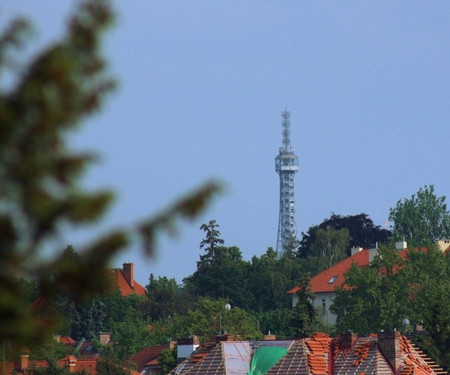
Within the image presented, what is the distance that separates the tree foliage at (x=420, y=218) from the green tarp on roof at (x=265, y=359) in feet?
314

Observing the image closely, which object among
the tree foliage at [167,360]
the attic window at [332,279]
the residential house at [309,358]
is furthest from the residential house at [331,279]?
the residential house at [309,358]

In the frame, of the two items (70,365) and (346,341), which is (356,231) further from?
(346,341)

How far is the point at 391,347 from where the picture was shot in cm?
5481

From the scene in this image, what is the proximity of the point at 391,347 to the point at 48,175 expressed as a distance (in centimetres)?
4608

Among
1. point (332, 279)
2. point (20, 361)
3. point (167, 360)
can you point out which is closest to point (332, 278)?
point (332, 279)

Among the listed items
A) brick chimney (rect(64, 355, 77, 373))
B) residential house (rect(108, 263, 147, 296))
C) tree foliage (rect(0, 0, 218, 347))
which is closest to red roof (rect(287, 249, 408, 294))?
residential house (rect(108, 263, 147, 296))

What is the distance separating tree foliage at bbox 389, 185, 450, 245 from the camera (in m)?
150

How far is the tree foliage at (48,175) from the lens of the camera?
369 inches

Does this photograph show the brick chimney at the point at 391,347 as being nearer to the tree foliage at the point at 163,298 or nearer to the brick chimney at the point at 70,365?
the brick chimney at the point at 70,365

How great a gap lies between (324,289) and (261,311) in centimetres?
911

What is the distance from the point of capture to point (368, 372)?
54.0 metres

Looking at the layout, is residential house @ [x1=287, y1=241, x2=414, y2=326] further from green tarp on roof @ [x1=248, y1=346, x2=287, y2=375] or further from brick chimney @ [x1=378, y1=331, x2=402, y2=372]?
green tarp on roof @ [x1=248, y1=346, x2=287, y2=375]

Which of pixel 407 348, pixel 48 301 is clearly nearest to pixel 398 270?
pixel 407 348

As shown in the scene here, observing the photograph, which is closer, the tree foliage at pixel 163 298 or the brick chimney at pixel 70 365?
the brick chimney at pixel 70 365
